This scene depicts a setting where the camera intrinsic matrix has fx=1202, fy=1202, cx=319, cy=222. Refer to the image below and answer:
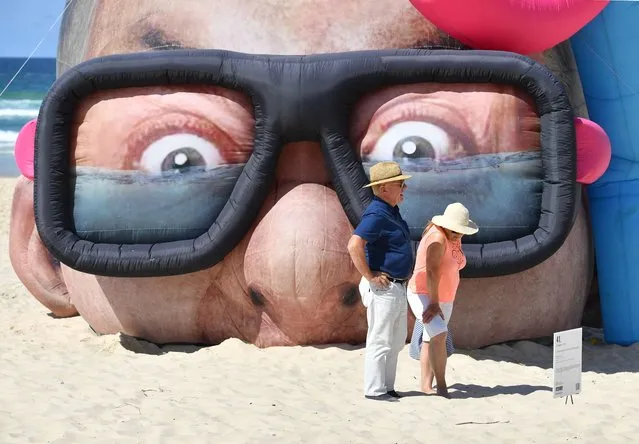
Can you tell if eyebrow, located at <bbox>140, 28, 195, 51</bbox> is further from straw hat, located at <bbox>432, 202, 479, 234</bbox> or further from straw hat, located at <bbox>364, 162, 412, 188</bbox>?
straw hat, located at <bbox>432, 202, 479, 234</bbox>

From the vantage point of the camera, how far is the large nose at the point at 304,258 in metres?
6.80

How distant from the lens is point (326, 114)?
22.4 feet

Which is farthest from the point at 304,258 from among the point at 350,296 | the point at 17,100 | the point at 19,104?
the point at 17,100

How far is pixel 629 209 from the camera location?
7426 mm

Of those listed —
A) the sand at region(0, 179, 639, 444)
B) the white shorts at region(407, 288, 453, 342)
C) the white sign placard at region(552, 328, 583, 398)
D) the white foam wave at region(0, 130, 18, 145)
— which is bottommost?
the sand at region(0, 179, 639, 444)

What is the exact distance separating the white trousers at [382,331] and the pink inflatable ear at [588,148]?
174 centimetres

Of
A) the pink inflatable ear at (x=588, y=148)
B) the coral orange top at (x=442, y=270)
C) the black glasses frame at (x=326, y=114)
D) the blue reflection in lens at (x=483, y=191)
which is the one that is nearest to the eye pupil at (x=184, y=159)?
the black glasses frame at (x=326, y=114)

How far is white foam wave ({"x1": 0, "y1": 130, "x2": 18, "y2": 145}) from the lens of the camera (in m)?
33.8

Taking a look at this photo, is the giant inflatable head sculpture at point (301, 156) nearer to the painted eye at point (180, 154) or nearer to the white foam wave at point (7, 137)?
the painted eye at point (180, 154)

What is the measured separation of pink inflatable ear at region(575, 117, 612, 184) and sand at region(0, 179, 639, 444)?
112 centimetres

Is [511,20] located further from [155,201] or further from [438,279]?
[155,201]

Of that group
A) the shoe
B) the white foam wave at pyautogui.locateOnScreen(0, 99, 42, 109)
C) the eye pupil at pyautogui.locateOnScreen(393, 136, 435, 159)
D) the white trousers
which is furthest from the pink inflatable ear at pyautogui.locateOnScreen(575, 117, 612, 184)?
the white foam wave at pyautogui.locateOnScreen(0, 99, 42, 109)

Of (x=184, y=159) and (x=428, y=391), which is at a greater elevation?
(x=184, y=159)

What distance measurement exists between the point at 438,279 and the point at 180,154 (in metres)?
1.91
